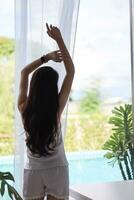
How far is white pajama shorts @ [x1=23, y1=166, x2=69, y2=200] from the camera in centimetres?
179

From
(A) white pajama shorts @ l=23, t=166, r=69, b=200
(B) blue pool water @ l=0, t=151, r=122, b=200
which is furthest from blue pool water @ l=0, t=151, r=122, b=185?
(A) white pajama shorts @ l=23, t=166, r=69, b=200

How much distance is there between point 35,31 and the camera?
2.29 meters

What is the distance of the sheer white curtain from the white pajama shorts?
0.44 m

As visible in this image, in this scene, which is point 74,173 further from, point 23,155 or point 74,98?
point 23,155

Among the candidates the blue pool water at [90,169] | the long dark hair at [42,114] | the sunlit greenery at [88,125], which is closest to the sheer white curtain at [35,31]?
the long dark hair at [42,114]

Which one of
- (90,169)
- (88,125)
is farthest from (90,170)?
(88,125)

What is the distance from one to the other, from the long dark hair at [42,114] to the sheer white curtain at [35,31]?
0.42 m

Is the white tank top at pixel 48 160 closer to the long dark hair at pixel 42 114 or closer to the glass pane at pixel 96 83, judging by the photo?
the long dark hair at pixel 42 114

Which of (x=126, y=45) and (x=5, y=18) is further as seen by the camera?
(x=126, y=45)

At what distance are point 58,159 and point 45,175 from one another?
0.10 m

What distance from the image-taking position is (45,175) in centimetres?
180

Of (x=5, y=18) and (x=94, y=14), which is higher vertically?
(x=94, y=14)

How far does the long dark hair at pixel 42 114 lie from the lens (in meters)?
1.79

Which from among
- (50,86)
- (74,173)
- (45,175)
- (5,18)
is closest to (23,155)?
(45,175)
